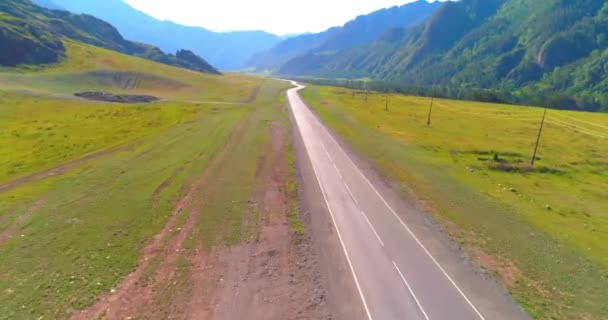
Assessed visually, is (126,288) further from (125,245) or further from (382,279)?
(382,279)

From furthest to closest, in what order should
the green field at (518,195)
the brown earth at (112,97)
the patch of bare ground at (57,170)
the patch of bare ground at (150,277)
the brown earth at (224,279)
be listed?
the brown earth at (112,97) → the patch of bare ground at (57,170) → the green field at (518,195) → the brown earth at (224,279) → the patch of bare ground at (150,277)

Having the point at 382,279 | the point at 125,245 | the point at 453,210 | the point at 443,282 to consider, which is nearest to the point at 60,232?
the point at 125,245

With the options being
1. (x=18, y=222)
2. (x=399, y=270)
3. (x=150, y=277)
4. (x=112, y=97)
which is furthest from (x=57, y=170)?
(x=112, y=97)

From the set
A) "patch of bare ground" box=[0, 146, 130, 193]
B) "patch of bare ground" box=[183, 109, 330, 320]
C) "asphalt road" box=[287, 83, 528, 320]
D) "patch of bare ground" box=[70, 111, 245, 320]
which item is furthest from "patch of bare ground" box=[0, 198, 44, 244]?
"asphalt road" box=[287, 83, 528, 320]

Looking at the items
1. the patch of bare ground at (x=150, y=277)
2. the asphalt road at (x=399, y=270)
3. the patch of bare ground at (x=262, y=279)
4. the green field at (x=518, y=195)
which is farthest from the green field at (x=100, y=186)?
the green field at (x=518, y=195)

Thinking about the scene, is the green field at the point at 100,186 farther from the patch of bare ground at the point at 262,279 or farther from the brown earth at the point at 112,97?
the brown earth at the point at 112,97

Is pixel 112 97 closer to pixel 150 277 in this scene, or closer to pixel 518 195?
pixel 150 277
